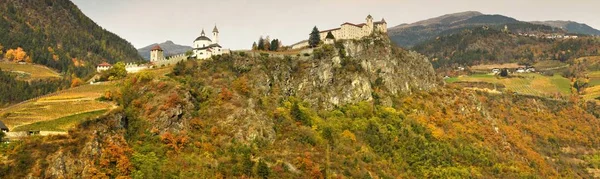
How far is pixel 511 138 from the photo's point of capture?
126938 millimetres

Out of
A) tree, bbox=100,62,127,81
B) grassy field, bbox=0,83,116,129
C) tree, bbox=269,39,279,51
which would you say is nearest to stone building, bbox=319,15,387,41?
tree, bbox=269,39,279,51

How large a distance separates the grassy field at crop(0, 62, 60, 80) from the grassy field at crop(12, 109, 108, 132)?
87.3 metres

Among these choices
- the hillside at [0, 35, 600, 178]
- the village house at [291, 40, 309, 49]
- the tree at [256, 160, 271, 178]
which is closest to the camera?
the hillside at [0, 35, 600, 178]

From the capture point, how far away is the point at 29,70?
148000 millimetres

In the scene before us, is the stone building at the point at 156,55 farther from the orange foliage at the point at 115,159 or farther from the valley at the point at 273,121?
the orange foliage at the point at 115,159

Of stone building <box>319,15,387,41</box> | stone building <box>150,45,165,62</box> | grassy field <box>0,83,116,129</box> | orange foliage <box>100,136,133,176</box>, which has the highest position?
stone building <box>319,15,387,41</box>

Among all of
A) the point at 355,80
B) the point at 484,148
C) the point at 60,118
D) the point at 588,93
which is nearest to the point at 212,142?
the point at 60,118

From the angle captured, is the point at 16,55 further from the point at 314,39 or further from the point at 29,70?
the point at 314,39

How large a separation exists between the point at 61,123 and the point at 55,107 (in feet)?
26.5

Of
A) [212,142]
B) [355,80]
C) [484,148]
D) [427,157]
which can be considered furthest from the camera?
[484,148]

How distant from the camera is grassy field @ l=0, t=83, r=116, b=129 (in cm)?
5894

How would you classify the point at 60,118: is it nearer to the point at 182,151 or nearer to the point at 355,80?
the point at 182,151

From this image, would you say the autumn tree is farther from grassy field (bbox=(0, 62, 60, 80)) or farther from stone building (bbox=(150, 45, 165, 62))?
grassy field (bbox=(0, 62, 60, 80))

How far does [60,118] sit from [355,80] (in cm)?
5263
